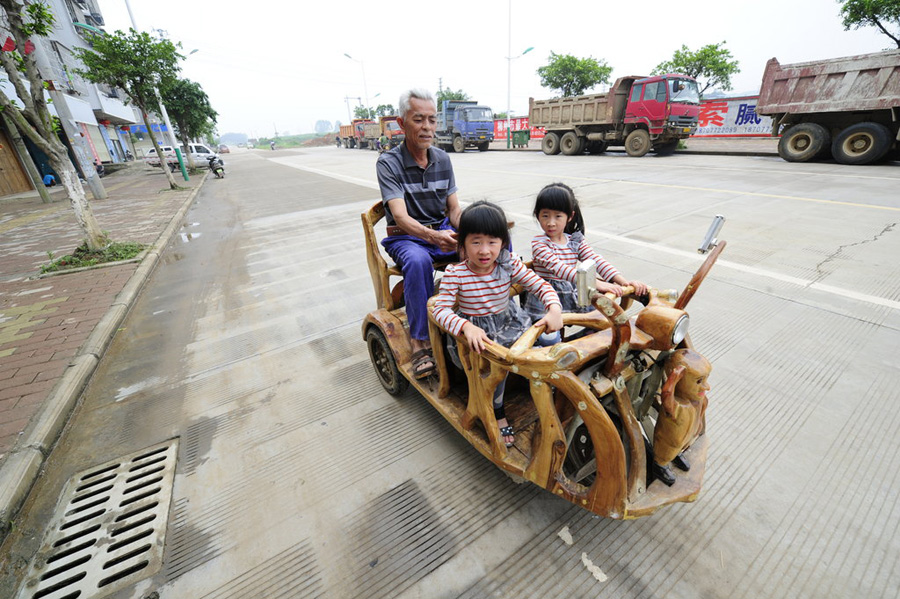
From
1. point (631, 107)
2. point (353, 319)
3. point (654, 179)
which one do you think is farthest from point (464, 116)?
point (353, 319)

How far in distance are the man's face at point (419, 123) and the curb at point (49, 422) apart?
2.72 m

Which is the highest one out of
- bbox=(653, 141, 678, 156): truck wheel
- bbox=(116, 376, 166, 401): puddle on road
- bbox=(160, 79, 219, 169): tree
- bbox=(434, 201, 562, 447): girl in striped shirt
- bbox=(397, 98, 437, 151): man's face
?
bbox=(160, 79, 219, 169): tree

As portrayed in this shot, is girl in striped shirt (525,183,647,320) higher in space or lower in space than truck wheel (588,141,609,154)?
higher

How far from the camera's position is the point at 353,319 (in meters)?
3.60

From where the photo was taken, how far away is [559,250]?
2232 millimetres

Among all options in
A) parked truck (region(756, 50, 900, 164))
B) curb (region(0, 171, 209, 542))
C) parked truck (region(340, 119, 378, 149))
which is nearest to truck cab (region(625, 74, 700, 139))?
parked truck (region(756, 50, 900, 164))

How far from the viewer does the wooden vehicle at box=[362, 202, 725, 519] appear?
1276 mm

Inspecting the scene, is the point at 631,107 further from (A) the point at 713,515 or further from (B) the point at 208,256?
(A) the point at 713,515

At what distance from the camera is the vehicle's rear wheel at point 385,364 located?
2.37 metres

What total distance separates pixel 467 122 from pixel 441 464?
22524 millimetres

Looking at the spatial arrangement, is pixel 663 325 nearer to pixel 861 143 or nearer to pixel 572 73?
pixel 861 143

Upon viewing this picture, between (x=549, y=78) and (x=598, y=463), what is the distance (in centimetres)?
3744

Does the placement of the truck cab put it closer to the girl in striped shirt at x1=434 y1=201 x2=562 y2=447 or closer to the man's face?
the man's face

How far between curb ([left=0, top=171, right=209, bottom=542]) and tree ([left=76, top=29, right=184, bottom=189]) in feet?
35.9
